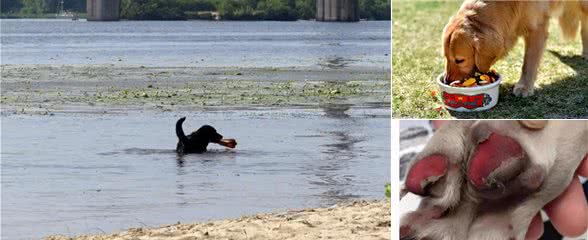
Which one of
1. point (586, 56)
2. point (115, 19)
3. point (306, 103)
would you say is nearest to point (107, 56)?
point (115, 19)

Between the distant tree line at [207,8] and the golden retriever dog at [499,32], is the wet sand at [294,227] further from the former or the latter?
the distant tree line at [207,8]

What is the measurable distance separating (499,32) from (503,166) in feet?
3.17

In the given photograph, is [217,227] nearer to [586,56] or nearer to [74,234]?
[74,234]

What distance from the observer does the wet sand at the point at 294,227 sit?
6.93 m

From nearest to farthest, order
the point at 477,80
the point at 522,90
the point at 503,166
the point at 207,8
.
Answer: the point at 503,166, the point at 477,80, the point at 522,90, the point at 207,8

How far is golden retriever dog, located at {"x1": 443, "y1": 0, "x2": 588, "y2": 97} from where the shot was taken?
4.68 m

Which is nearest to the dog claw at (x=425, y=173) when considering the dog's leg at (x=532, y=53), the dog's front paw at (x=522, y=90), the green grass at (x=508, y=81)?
the green grass at (x=508, y=81)

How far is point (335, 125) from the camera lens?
15.9 meters

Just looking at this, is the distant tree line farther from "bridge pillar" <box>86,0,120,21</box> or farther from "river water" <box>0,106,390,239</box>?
"river water" <box>0,106,390,239</box>

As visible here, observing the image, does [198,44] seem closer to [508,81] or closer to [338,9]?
[338,9]

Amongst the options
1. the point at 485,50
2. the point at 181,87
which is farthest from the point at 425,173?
the point at 181,87

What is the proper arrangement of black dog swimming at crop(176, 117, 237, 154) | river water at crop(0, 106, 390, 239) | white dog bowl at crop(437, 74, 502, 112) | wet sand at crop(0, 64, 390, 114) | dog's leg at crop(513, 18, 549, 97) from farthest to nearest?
wet sand at crop(0, 64, 390, 114) < black dog swimming at crop(176, 117, 237, 154) < river water at crop(0, 106, 390, 239) < dog's leg at crop(513, 18, 549, 97) < white dog bowl at crop(437, 74, 502, 112)

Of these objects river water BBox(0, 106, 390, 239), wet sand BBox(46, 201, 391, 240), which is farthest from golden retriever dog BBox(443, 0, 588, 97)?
river water BBox(0, 106, 390, 239)

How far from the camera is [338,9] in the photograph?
4978 centimetres
